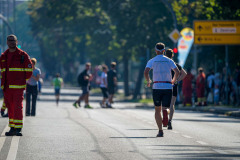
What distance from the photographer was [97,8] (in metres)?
46.6

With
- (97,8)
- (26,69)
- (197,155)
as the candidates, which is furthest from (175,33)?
(197,155)

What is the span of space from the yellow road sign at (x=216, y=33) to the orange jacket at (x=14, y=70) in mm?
20978

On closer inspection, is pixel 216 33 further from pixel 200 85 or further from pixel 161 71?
pixel 161 71

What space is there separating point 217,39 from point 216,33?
0.31 metres

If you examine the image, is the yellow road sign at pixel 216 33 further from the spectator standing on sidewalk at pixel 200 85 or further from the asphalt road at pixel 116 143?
the asphalt road at pixel 116 143

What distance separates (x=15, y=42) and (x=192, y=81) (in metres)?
19.4

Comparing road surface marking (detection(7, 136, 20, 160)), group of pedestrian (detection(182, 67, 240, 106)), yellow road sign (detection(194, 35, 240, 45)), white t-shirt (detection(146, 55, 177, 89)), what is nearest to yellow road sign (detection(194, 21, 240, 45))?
yellow road sign (detection(194, 35, 240, 45))

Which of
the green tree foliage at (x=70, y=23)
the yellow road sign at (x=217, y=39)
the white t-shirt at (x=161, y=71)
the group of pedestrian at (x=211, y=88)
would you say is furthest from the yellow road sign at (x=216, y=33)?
the white t-shirt at (x=161, y=71)

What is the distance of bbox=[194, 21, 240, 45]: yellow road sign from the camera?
33156 millimetres

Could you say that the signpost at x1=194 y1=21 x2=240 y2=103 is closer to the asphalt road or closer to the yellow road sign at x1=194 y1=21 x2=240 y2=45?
the yellow road sign at x1=194 y1=21 x2=240 y2=45

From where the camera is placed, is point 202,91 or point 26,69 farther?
point 202,91

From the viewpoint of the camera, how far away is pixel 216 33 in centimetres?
3378

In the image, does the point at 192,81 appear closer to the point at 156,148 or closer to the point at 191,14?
the point at 191,14

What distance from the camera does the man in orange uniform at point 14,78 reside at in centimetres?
1321
